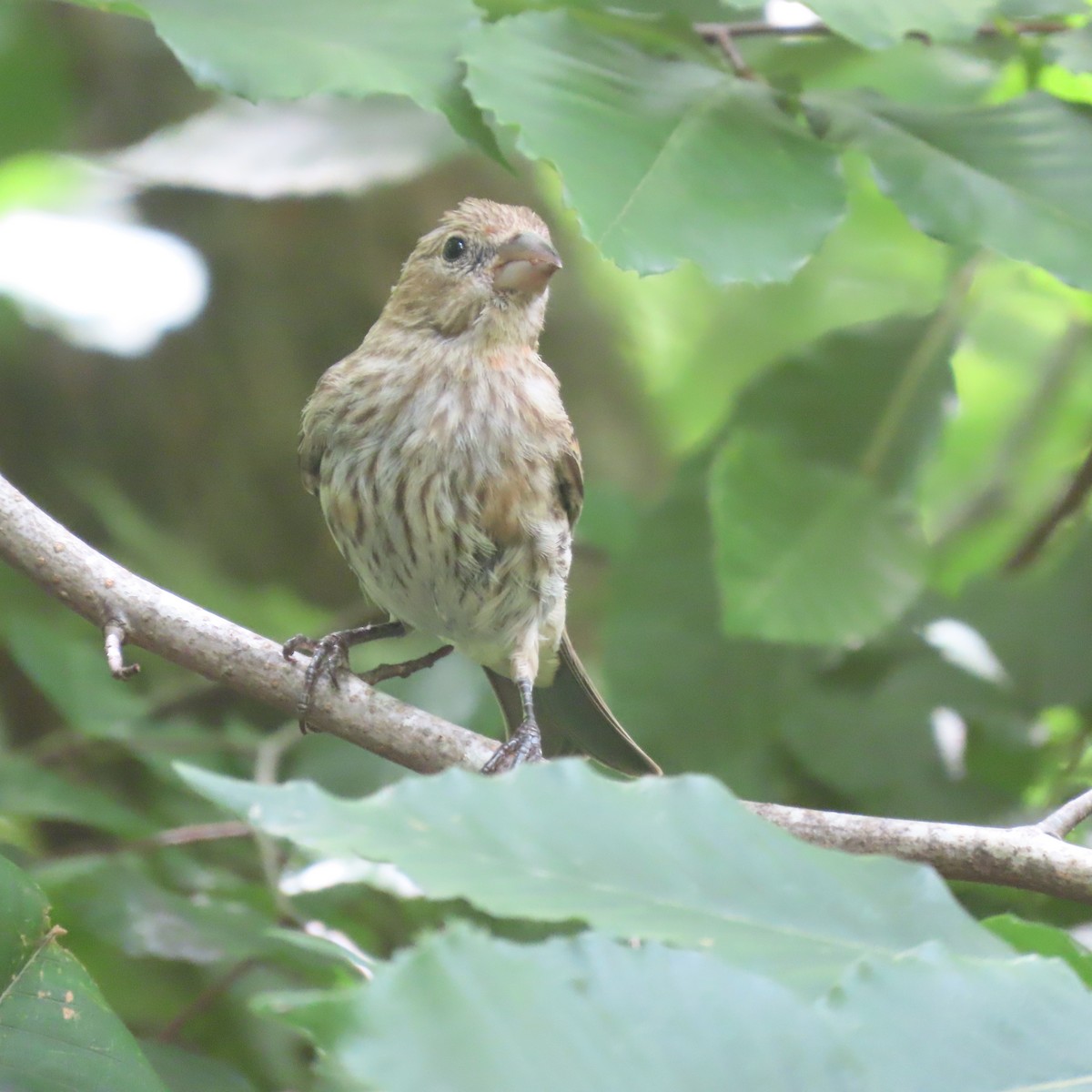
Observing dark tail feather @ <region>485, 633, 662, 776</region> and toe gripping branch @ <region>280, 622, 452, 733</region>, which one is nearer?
toe gripping branch @ <region>280, 622, 452, 733</region>

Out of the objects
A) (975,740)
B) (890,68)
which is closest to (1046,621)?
(975,740)

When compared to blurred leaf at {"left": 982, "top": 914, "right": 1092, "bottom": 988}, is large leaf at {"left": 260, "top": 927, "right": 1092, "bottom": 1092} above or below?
above

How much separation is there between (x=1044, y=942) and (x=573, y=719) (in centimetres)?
188

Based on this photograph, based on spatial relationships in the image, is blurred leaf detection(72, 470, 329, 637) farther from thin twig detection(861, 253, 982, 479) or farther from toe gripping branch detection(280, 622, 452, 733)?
thin twig detection(861, 253, 982, 479)

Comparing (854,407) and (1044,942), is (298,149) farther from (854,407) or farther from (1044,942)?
(1044,942)

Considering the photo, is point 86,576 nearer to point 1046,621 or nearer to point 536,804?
point 536,804

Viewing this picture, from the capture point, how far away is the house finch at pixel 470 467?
3.14 meters

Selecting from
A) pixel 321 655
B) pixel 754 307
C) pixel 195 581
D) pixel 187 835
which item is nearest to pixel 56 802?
pixel 187 835

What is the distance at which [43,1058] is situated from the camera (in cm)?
183

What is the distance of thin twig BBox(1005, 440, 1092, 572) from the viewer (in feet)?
11.5

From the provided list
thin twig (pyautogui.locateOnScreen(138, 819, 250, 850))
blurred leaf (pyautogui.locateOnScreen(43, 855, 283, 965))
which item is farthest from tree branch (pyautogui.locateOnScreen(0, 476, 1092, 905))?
thin twig (pyautogui.locateOnScreen(138, 819, 250, 850))

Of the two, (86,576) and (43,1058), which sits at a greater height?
(86,576)

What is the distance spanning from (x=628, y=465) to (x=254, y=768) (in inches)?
98.9

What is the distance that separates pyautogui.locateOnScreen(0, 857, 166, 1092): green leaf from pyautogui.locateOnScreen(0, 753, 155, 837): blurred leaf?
101cm
